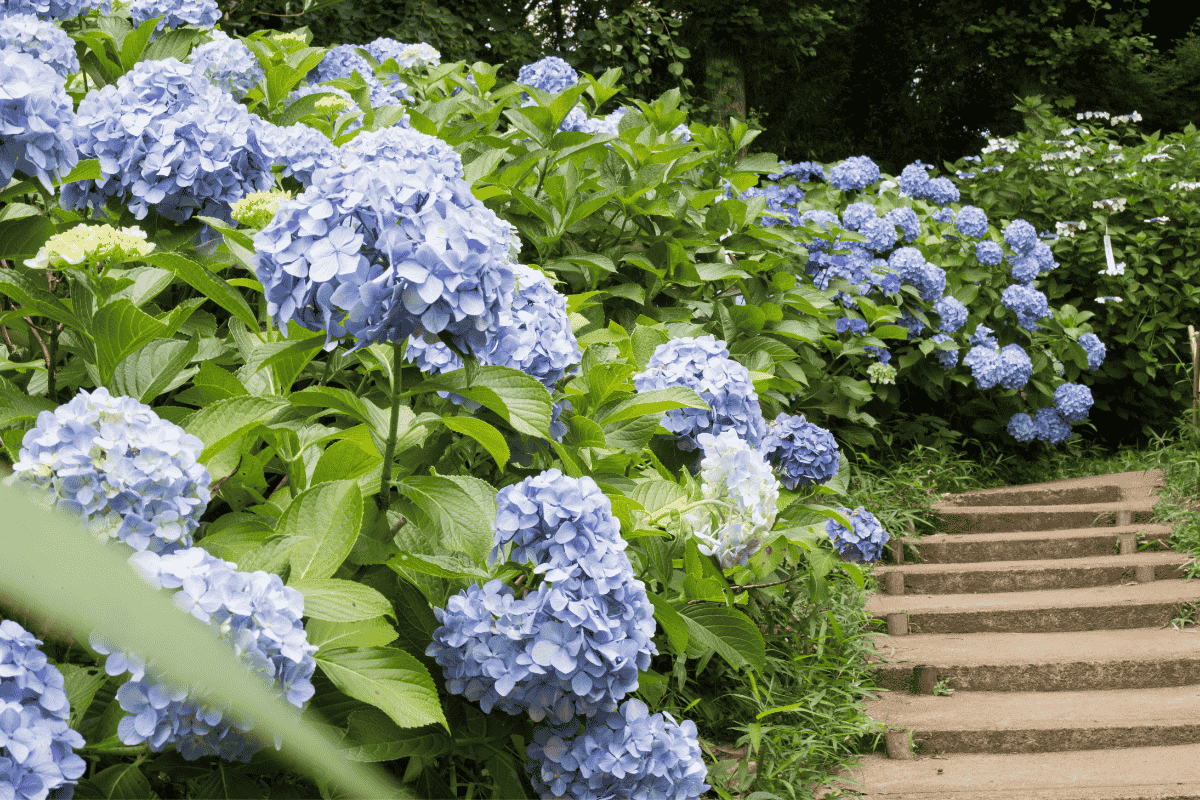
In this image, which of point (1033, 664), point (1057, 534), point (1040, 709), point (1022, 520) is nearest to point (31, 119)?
point (1040, 709)

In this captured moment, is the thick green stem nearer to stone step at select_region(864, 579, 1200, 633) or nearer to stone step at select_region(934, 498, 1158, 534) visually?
stone step at select_region(864, 579, 1200, 633)

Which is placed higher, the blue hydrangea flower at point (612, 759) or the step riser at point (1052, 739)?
the blue hydrangea flower at point (612, 759)

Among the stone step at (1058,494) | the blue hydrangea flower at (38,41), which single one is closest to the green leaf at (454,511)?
the blue hydrangea flower at (38,41)

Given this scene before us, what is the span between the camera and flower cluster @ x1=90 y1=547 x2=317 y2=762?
90 centimetres

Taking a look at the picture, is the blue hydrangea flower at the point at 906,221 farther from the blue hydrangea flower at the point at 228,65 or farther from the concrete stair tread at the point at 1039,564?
the blue hydrangea flower at the point at 228,65

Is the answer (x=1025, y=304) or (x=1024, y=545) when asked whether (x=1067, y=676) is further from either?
(x=1025, y=304)

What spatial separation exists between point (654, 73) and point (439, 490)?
25.1ft

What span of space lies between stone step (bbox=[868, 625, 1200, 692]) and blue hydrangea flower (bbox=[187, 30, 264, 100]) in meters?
2.70

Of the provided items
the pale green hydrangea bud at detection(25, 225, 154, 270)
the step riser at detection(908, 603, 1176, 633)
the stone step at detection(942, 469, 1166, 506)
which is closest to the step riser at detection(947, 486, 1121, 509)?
the stone step at detection(942, 469, 1166, 506)

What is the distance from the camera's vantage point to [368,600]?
1.09 m

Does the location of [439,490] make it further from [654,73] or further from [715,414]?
[654,73]

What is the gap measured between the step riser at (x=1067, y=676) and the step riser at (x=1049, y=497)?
165cm

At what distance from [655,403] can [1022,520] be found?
3938 mm

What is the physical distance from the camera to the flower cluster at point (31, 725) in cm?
81
